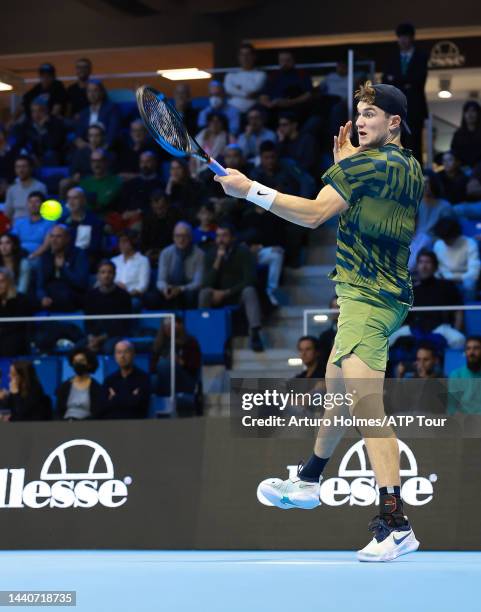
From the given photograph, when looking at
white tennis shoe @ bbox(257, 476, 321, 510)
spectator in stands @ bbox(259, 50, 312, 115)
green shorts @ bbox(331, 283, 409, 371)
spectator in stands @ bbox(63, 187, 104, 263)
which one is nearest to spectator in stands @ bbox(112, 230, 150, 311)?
spectator in stands @ bbox(63, 187, 104, 263)

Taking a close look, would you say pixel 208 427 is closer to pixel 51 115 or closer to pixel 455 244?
pixel 455 244

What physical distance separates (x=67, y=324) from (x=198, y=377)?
1.30 metres

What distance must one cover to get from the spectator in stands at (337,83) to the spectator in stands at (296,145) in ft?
1.97

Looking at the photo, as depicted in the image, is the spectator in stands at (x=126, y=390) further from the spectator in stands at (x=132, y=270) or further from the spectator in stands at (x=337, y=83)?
the spectator in stands at (x=337, y=83)

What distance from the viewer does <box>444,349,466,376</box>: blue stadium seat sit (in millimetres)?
10133

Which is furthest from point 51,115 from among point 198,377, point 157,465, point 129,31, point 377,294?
point 377,294

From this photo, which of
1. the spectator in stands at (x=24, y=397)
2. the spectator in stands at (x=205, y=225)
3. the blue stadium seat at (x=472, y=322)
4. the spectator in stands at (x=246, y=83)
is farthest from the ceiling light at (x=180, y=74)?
the blue stadium seat at (x=472, y=322)

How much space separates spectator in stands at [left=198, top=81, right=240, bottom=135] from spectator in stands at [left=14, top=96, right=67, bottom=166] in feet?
6.12

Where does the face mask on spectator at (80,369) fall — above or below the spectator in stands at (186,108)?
below

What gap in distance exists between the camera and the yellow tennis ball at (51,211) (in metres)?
13.8

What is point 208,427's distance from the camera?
8016mm

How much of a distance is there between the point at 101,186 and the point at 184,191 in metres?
1.21

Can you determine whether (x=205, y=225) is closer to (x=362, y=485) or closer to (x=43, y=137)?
(x=43, y=137)

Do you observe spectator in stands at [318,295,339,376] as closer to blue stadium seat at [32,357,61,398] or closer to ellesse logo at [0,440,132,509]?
blue stadium seat at [32,357,61,398]
